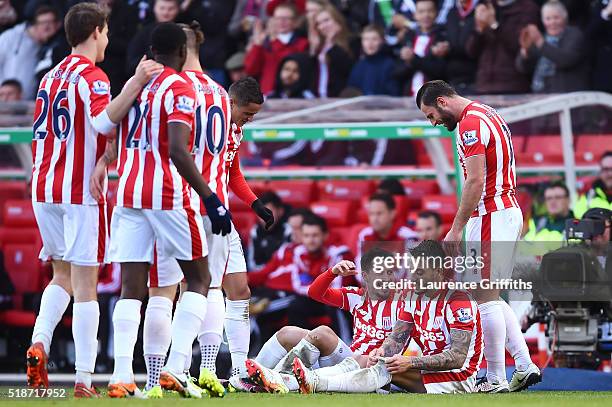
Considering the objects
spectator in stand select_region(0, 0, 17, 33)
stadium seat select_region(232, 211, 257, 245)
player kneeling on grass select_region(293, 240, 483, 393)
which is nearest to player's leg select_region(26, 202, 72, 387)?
player kneeling on grass select_region(293, 240, 483, 393)

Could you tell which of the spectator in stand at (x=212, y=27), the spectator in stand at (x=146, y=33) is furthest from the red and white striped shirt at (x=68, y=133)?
the spectator in stand at (x=212, y=27)

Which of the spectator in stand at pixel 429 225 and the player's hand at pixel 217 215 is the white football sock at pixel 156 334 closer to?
the player's hand at pixel 217 215

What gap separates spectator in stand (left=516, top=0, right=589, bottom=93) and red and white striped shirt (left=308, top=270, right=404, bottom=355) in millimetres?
4973

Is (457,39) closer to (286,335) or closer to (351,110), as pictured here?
(351,110)

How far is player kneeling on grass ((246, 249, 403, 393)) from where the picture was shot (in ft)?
28.8

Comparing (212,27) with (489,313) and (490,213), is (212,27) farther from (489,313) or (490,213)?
(489,313)

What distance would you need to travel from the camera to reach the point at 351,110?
1237 centimetres

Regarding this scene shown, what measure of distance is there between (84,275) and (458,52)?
6.94 meters

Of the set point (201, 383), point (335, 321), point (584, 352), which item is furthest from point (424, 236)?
point (201, 383)

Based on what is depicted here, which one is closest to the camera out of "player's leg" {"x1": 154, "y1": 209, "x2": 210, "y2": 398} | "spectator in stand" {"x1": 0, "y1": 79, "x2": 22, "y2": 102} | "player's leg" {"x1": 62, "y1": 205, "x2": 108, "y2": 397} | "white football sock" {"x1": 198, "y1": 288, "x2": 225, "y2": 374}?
"player's leg" {"x1": 154, "y1": 209, "x2": 210, "y2": 398}

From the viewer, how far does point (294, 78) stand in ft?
46.9

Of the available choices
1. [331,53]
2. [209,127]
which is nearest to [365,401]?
[209,127]

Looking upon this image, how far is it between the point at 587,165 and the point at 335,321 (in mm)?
2608

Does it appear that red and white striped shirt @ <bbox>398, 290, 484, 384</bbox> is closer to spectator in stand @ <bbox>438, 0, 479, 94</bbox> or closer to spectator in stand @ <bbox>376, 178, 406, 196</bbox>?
spectator in stand @ <bbox>376, 178, 406, 196</bbox>
